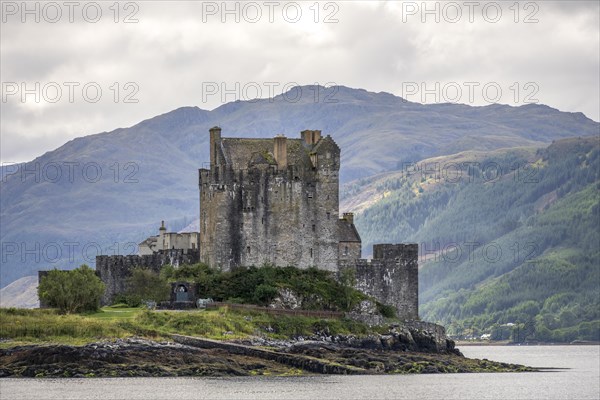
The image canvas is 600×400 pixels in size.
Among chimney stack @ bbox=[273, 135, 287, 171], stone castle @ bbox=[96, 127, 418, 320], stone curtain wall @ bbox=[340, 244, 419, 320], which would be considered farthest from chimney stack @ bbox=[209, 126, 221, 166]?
stone curtain wall @ bbox=[340, 244, 419, 320]

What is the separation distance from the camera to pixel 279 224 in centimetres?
11031

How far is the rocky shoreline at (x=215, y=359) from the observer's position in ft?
298

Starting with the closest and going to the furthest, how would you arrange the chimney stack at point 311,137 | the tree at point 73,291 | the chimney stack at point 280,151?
the tree at point 73,291, the chimney stack at point 280,151, the chimney stack at point 311,137

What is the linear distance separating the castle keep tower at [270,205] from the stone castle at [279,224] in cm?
7

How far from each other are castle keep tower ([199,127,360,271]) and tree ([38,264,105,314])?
968 centimetres

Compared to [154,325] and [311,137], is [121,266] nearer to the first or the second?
[154,325]

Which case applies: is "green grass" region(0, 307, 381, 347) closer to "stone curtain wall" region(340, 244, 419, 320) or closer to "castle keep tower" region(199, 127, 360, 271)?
"castle keep tower" region(199, 127, 360, 271)

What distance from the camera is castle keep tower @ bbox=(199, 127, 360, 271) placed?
4316 inches

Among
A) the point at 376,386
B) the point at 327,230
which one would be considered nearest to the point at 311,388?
the point at 376,386

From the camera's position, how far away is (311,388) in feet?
294

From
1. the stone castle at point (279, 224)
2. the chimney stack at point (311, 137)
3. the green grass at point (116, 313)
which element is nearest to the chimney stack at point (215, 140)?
the stone castle at point (279, 224)

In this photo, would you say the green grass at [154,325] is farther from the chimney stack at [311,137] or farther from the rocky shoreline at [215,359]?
the chimney stack at [311,137]

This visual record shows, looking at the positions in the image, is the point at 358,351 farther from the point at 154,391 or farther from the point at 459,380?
the point at 154,391

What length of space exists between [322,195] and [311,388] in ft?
82.6
